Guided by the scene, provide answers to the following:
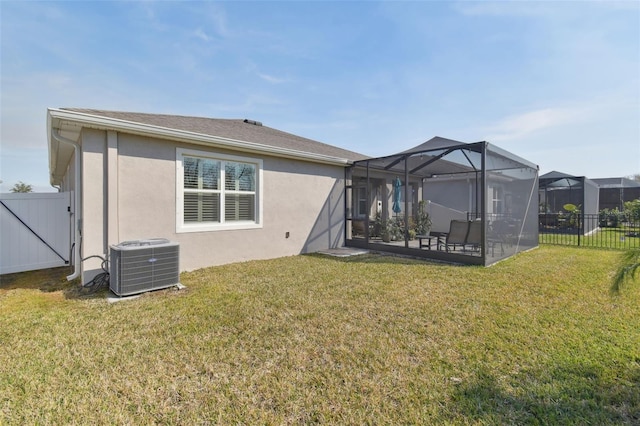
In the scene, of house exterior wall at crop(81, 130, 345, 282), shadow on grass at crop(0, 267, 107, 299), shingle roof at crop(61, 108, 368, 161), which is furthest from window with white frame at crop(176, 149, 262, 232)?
shadow on grass at crop(0, 267, 107, 299)

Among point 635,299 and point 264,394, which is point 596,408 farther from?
point 635,299

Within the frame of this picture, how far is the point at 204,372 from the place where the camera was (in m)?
2.67

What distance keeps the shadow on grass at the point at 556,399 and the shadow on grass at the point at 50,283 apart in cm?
558

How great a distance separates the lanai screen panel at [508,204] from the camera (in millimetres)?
7340

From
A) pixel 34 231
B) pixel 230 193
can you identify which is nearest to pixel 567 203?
pixel 230 193

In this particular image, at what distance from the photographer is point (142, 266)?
4.90 metres

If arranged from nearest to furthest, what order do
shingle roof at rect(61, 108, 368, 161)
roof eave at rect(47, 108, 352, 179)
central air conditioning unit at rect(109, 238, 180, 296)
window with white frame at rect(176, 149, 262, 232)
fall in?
central air conditioning unit at rect(109, 238, 180, 296), roof eave at rect(47, 108, 352, 179), shingle roof at rect(61, 108, 368, 161), window with white frame at rect(176, 149, 262, 232)

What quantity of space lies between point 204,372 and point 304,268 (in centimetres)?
421

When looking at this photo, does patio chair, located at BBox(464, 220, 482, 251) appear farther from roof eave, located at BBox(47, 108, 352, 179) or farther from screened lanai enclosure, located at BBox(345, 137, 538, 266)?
roof eave, located at BBox(47, 108, 352, 179)

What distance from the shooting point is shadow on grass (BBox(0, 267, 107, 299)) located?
5016 millimetres

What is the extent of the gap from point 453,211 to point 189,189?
12930 mm

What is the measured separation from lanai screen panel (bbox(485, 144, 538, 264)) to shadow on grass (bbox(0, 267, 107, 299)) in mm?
8386

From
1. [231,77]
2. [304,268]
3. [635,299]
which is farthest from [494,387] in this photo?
[231,77]

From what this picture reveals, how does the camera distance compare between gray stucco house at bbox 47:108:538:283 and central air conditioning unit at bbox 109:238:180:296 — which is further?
gray stucco house at bbox 47:108:538:283
